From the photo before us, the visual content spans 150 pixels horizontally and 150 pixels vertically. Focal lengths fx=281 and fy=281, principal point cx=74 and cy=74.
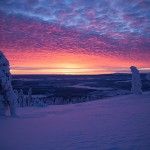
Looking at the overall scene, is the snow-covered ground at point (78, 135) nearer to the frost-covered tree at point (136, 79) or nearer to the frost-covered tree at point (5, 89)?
the frost-covered tree at point (5, 89)

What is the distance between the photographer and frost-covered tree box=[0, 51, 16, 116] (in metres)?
16.3

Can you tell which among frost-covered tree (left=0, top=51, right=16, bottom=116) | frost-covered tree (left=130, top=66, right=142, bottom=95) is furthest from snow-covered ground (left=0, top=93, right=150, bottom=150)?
frost-covered tree (left=130, top=66, right=142, bottom=95)

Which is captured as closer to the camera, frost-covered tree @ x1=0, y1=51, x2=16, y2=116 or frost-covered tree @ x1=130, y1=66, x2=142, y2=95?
frost-covered tree @ x1=0, y1=51, x2=16, y2=116

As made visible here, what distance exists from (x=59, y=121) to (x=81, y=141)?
4864 millimetres

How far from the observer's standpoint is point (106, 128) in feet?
37.0

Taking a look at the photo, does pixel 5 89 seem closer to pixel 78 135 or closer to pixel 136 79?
pixel 78 135

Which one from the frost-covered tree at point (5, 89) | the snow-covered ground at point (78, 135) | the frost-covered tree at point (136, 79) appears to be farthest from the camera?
the frost-covered tree at point (136, 79)

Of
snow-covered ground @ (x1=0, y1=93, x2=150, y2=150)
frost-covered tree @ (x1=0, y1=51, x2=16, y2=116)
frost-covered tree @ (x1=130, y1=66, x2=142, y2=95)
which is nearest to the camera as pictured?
snow-covered ground @ (x1=0, y1=93, x2=150, y2=150)

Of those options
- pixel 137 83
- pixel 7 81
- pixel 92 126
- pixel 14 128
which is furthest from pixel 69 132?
pixel 137 83

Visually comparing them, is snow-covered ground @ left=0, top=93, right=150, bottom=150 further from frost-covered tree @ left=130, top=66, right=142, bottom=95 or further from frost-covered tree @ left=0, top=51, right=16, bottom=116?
frost-covered tree @ left=130, top=66, right=142, bottom=95

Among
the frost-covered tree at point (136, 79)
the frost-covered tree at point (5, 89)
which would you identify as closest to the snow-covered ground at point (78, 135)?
the frost-covered tree at point (5, 89)

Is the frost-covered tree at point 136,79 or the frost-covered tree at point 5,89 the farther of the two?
the frost-covered tree at point 136,79

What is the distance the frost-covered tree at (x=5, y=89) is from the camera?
53.5ft

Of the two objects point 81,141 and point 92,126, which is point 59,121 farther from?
point 81,141
